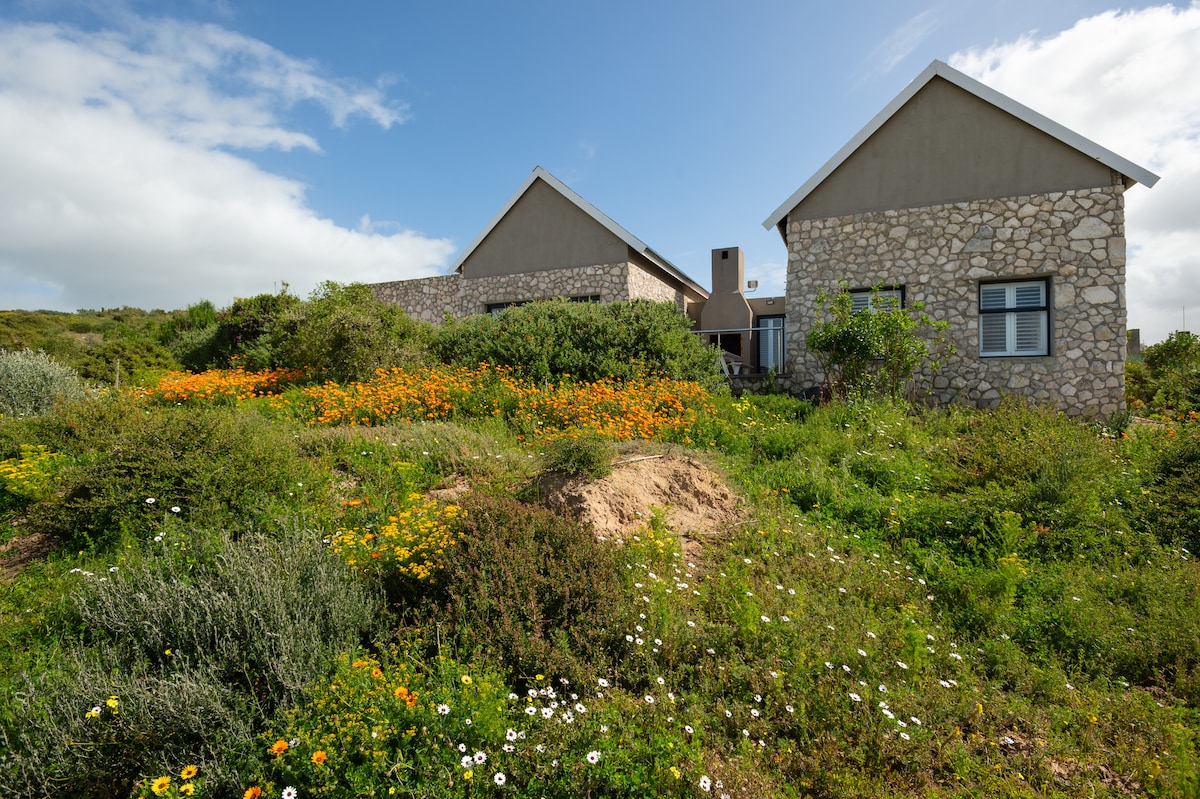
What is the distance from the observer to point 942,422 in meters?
10.0

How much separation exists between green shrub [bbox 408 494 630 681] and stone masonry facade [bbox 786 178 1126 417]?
10.4m

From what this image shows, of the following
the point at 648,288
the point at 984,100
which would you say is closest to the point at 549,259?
the point at 648,288

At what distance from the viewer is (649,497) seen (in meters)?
5.64

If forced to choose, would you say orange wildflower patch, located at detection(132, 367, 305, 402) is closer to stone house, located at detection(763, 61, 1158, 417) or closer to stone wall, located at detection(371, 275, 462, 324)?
stone wall, located at detection(371, 275, 462, 324)

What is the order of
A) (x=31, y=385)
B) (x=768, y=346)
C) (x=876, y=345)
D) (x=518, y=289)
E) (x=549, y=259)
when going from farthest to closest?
(x=768, y=346) → (x=518, y=289) → (x=549, y=259) → (x=876, y=345) → (x=31, y=385)

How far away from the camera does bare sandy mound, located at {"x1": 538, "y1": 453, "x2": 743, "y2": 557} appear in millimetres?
5078

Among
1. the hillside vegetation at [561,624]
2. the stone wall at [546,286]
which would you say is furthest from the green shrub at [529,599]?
the stone wall at [546,286]

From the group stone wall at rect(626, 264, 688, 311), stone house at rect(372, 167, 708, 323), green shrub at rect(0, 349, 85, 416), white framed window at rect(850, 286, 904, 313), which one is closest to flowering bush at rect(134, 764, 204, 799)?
green shrub at rect(0, 349, 85, 416)

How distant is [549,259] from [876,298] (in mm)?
8718

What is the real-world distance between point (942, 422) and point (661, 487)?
667 centimetres

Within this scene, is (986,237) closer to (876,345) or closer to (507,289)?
(876,345)

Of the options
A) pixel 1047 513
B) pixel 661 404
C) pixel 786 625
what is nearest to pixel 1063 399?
pixel 1047 513

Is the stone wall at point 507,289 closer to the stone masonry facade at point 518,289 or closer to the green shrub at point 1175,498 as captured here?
the stone masonry facade at point 518,289

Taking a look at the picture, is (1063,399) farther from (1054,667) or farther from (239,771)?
(239,771)
